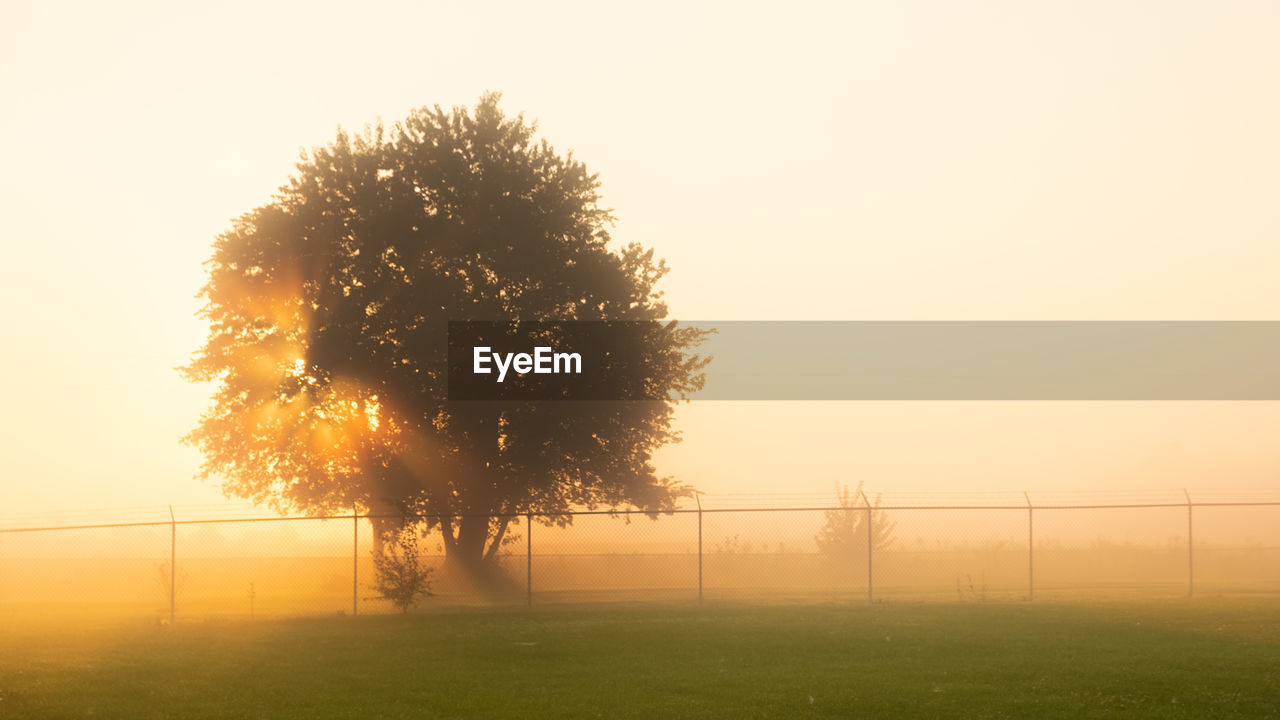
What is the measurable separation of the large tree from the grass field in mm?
8184

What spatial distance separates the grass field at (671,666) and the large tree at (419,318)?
8184mm

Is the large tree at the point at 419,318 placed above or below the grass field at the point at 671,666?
above

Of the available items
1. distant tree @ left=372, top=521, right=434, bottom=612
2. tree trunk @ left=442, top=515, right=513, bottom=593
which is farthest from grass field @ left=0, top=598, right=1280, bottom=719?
tree trunk @ left=442, top=515, right=513, bottom=593

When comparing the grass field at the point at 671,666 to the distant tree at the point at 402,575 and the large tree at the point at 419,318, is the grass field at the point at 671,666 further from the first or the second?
the large tree at the point at 419,318

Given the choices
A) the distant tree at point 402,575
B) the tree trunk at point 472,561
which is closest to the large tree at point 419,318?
the tree trunk at point 472,561

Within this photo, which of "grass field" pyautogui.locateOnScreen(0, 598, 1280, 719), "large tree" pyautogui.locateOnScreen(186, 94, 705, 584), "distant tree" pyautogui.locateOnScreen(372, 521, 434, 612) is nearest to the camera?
"grass field" pyautogui.locateOnScreen(0, 598, 1280, 719)

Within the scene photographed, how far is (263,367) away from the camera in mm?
33312

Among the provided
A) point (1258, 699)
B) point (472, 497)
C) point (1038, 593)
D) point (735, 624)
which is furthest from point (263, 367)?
point (1258, 699)

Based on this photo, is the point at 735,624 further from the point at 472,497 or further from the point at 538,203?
the point at 538,203

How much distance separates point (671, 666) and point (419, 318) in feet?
57.7

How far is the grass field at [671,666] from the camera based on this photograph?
44.4 ft

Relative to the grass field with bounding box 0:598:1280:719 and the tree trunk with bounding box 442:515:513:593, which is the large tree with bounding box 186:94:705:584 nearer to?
the tree trunk with bounding box 442:515:513:593

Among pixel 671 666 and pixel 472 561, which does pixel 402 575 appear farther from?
pixel 671 666

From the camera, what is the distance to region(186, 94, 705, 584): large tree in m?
32.2
